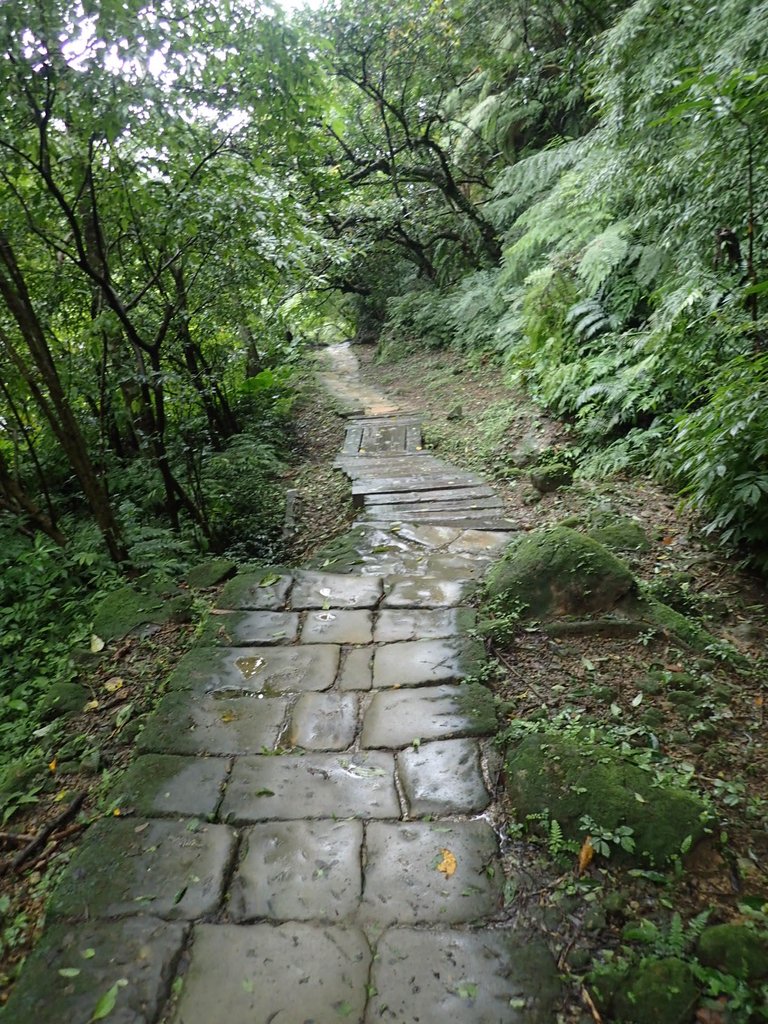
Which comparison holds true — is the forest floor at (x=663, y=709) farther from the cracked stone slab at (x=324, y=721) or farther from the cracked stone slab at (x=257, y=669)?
the cracked stone slab at (x=257, y=669)

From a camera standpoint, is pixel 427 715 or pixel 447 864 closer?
pixel 447 864

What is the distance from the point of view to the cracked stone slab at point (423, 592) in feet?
11.1

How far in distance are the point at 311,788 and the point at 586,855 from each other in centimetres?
97

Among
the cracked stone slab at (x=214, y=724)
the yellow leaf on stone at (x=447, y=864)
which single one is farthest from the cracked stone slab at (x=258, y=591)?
the yellow leaf on stone at (x=447, y=864)

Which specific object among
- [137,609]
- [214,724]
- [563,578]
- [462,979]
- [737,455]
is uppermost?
[737,455]

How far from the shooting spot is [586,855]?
5.95 ft

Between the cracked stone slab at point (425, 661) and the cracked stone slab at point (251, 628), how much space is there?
1.84ft

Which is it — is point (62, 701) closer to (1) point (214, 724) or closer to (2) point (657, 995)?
(1) point (214, 724)

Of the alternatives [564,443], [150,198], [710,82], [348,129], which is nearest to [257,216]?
[150,198]

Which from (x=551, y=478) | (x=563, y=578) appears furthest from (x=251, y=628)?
(x=551, y=478)

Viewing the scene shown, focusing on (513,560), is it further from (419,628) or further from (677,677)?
(677,677)

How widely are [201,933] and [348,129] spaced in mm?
12708

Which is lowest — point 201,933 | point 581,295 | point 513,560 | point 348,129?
point 201,933

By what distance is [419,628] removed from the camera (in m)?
3.14
